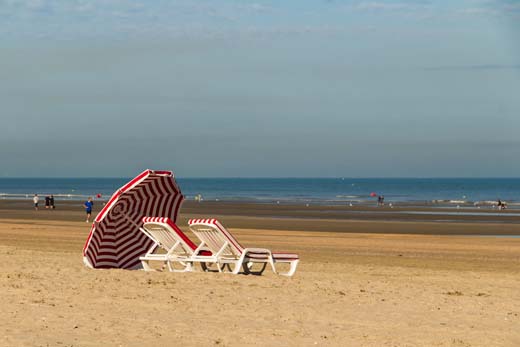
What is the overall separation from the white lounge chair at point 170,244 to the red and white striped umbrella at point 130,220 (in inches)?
12.8

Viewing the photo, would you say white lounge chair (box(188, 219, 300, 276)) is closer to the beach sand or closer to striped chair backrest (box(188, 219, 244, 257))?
striped chair backrest (box(188, 219, 244, 257))

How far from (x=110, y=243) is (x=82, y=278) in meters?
2.03

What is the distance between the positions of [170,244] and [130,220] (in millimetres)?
873

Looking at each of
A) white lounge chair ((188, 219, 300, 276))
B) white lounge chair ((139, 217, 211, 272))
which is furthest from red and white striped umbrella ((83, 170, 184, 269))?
white lounge chair ((188, 219, 300, 276))

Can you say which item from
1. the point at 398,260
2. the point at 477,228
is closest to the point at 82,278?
the point at 398,260

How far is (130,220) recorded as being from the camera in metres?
14.7

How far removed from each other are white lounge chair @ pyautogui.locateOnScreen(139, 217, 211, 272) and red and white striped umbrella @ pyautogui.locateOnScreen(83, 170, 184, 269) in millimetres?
325

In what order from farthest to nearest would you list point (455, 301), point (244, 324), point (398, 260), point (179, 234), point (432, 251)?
point (432, 251)
point (398, 260)
point (179, 234)
point (455, 301)
point (244, 324)

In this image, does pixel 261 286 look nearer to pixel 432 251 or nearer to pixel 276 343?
pixel 276 343

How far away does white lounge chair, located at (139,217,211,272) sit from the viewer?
45.6ft

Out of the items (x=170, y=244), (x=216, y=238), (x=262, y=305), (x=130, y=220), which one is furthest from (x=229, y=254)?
(x=262, y=305)

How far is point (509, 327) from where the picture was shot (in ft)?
32.3

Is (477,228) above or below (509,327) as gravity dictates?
above

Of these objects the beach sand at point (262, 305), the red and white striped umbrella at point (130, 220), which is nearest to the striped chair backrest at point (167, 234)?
the red and white striped umbrella at point (130, 220)
